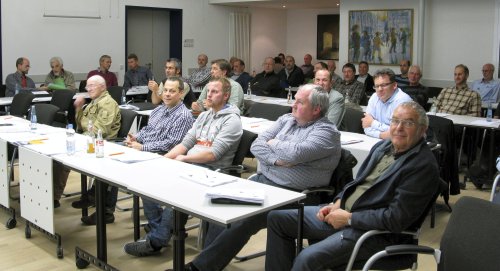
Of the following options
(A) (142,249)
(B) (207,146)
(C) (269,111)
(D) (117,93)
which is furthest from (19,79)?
(A) (142,249)

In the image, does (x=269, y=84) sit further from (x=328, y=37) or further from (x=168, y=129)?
(x=168, y=129)

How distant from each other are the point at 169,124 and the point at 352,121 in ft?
5.99

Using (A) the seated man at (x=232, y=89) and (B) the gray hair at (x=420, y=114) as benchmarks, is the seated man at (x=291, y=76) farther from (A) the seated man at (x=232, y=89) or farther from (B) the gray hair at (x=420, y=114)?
(B) the gray hair at (x=420, y=114)

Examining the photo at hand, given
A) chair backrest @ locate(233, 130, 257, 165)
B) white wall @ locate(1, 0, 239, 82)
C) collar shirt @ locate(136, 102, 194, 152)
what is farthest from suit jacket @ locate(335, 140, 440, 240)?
white wall @ locate(1, 0, 239, 82)

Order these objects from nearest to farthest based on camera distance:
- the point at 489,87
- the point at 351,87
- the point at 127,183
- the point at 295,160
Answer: the point at 127,183, the point at 295,160, the point at 489,87, the point at 351,87

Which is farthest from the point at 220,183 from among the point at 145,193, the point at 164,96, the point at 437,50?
the point at 437,50

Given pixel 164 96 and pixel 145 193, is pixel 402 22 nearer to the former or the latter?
pixel 164 96

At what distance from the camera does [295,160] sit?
3643 millimetres

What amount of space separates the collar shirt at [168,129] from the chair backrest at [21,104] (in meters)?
2.93

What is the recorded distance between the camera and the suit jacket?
9.21 feet

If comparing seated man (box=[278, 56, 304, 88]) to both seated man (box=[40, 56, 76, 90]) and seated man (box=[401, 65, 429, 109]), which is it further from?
seated man (box=[40, 56, 76, 90])

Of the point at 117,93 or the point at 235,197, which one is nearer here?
the point at 235,197

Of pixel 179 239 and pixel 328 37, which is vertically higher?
pixel 328 37

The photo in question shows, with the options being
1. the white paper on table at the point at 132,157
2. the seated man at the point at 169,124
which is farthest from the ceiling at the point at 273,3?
the white paper on table at the point at 132,157
